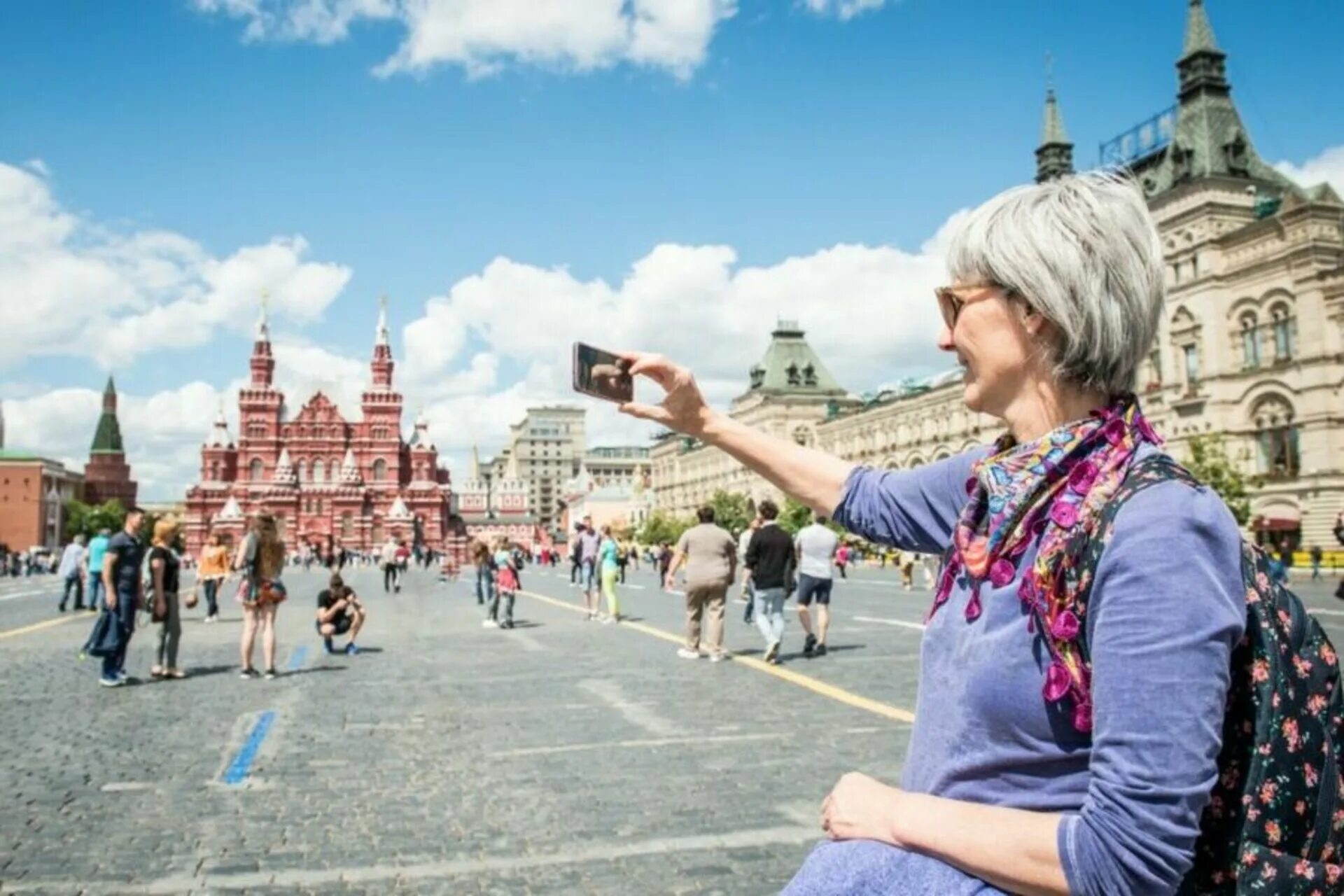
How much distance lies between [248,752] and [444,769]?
1.59 meters

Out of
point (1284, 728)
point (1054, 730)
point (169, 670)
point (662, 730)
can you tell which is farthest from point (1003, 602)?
point (169, 670)

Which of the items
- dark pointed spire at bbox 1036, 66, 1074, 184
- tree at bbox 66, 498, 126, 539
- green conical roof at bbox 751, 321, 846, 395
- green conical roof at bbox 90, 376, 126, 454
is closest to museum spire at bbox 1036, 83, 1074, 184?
dark pointed spire at bbox 1036, 66, 1074, 184

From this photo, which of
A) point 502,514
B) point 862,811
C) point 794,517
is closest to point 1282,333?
point 794,517

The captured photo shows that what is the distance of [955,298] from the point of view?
5.56ft

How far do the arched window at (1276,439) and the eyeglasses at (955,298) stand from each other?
151 feet

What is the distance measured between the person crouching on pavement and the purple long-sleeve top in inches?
493

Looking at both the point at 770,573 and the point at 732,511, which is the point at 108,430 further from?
the point at 770,573

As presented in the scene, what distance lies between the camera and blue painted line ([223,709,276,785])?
6.39 metres

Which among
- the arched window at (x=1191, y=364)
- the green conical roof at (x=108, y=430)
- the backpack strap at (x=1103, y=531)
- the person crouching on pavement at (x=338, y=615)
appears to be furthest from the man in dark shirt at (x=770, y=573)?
the green conical roof at (x=108, y=430)

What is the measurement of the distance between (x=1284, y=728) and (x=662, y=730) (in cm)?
670

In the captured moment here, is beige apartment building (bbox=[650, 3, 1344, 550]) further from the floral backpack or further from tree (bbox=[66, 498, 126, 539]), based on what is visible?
tree (bbox=[66, 498, 126, 539])

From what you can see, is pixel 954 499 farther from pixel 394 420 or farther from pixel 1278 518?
pixel 394 420

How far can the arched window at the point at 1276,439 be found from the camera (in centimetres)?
4147

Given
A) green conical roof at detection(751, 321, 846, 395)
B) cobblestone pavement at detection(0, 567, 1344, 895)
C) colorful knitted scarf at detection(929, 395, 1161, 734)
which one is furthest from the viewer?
green conical roof at detection(751, 321, 846, 395)
